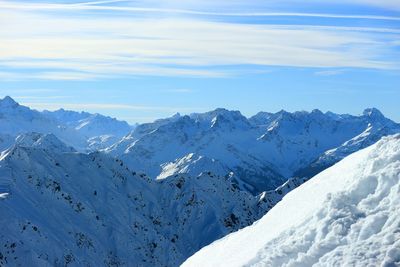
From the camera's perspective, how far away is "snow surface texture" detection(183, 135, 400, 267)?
69.6ft

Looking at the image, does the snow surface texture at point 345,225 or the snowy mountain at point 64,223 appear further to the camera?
the snowy mountain at point 64,223

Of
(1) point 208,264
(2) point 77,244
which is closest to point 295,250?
(1) point 208,264

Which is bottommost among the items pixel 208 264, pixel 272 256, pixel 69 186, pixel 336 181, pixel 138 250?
pixel 138 250

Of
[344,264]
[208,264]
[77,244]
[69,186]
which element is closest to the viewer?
[344,264]

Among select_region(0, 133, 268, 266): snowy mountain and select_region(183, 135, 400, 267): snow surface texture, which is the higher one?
select_region(183, 135, 400, 267): snow surface texture

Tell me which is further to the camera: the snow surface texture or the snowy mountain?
the snowy mountain

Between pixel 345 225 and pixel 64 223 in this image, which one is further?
pixel 64 223

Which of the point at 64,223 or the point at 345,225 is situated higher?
the point at 345,225

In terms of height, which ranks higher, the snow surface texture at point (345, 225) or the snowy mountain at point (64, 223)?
the snow surface texture at point (345, 225)

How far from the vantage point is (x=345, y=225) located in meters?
22.5

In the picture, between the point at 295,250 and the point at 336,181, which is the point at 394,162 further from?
the point at 295,250

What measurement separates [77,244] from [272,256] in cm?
14102

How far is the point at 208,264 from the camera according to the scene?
29.6 m

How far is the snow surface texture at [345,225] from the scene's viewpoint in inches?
835
